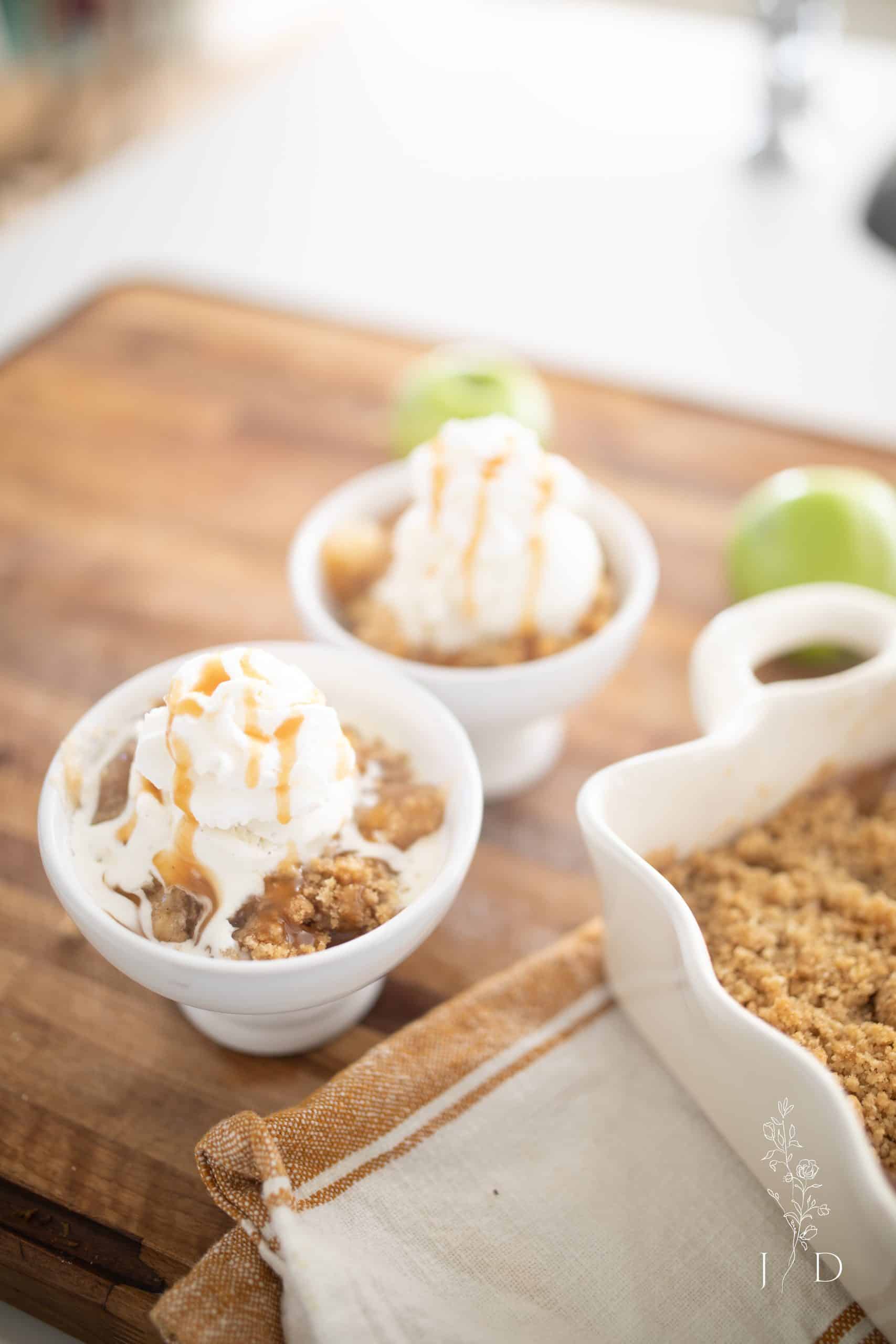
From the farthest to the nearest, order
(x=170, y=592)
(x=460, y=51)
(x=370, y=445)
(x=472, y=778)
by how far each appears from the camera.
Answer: (x=460, y=51) < (x=370, y=445) < (x=170, y=592) < (x=472, y=778)

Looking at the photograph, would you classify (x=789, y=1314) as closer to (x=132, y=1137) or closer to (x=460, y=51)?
(x=132, y=1137)

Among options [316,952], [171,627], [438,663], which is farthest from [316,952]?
[171,627]

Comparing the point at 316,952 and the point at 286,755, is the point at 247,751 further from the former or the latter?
the point at 316,952

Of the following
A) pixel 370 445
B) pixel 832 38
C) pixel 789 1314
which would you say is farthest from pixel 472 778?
pixel 832 38

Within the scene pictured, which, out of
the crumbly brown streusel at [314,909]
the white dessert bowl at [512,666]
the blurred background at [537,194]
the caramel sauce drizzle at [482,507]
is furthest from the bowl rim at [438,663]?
the blurred background at [537,194]

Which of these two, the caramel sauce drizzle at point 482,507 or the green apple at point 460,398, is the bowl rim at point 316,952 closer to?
the caramel sauce drizzle at point 482,507

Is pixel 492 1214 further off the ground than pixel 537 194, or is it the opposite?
pixel 537 194
